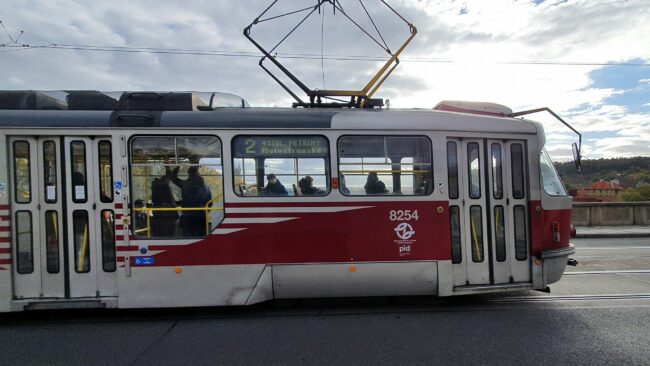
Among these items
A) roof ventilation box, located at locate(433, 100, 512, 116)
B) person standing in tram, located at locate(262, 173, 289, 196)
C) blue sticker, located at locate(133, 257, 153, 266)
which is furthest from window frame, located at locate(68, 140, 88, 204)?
roof ventilation box, located at locate(433, 100, 512, 116)

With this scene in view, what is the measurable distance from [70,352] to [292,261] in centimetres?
273

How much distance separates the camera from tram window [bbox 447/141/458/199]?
17.0ft

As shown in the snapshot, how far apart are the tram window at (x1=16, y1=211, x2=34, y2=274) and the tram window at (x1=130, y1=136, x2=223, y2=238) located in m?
1.36

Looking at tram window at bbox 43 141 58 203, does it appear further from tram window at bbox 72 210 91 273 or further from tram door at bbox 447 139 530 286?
tram door at bbox 447 139 530 286

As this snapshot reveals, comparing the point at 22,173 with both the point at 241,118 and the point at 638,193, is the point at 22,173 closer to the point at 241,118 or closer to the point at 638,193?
the point at 241,118

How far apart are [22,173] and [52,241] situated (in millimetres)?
995

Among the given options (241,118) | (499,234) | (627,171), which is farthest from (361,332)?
(627,171)

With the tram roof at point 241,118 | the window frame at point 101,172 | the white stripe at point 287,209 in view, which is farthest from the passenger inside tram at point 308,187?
the window frame at point 101,172

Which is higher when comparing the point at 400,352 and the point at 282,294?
the point at 282,294

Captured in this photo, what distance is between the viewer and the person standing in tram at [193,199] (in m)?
4.85

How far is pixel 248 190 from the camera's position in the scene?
4891 millimetres

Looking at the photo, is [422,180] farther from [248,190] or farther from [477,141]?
[248,190]

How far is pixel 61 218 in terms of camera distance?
15.5 ft

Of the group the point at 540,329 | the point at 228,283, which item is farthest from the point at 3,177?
the point at 540,329
